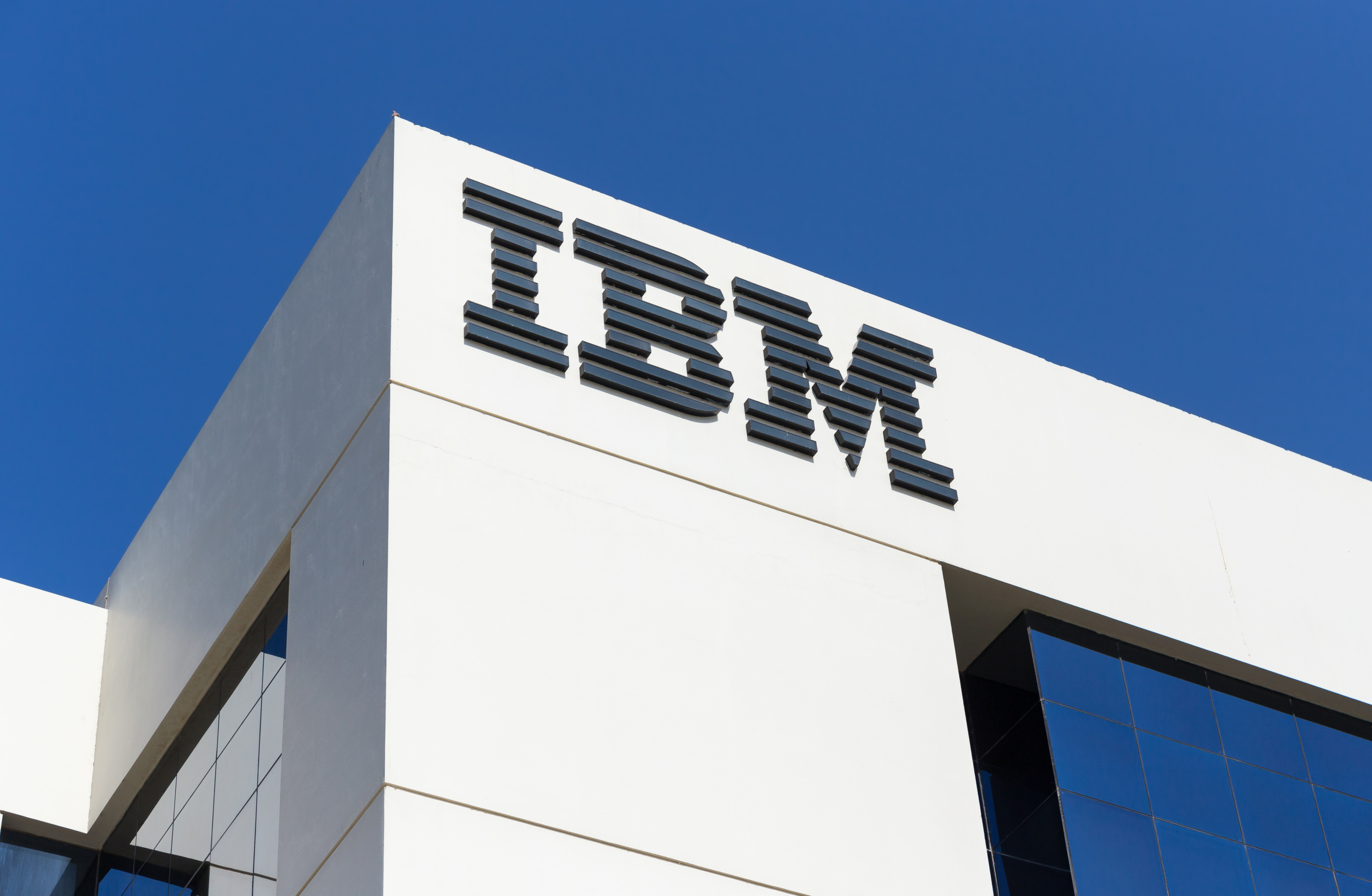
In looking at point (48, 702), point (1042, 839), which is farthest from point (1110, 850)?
point (48, 702)

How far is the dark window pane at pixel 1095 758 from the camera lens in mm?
20703

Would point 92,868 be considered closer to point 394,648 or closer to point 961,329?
point 394,648

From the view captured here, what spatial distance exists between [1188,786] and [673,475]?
7.97m

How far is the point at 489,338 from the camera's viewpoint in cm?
1952

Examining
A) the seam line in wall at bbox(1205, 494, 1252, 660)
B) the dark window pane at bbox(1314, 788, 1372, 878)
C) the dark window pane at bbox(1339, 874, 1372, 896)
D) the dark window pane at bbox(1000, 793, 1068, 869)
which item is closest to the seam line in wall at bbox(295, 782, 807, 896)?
the dark window pane at bbox(1000, 793, 1068, 869)

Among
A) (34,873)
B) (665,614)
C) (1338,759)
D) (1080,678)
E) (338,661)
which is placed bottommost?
(338,661)

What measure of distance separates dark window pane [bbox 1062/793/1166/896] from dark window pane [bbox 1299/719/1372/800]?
12.3 feet

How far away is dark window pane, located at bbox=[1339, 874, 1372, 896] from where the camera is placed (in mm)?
21938

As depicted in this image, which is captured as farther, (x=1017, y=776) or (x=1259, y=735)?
(x=1259, y=735)

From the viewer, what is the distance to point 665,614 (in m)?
18.7

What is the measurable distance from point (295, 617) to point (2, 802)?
313 inches

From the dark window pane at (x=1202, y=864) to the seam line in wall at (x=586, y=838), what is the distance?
229 inches

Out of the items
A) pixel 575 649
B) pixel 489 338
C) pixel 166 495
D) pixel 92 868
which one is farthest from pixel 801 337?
pixel 92 868

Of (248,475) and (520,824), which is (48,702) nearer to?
(248,475)
